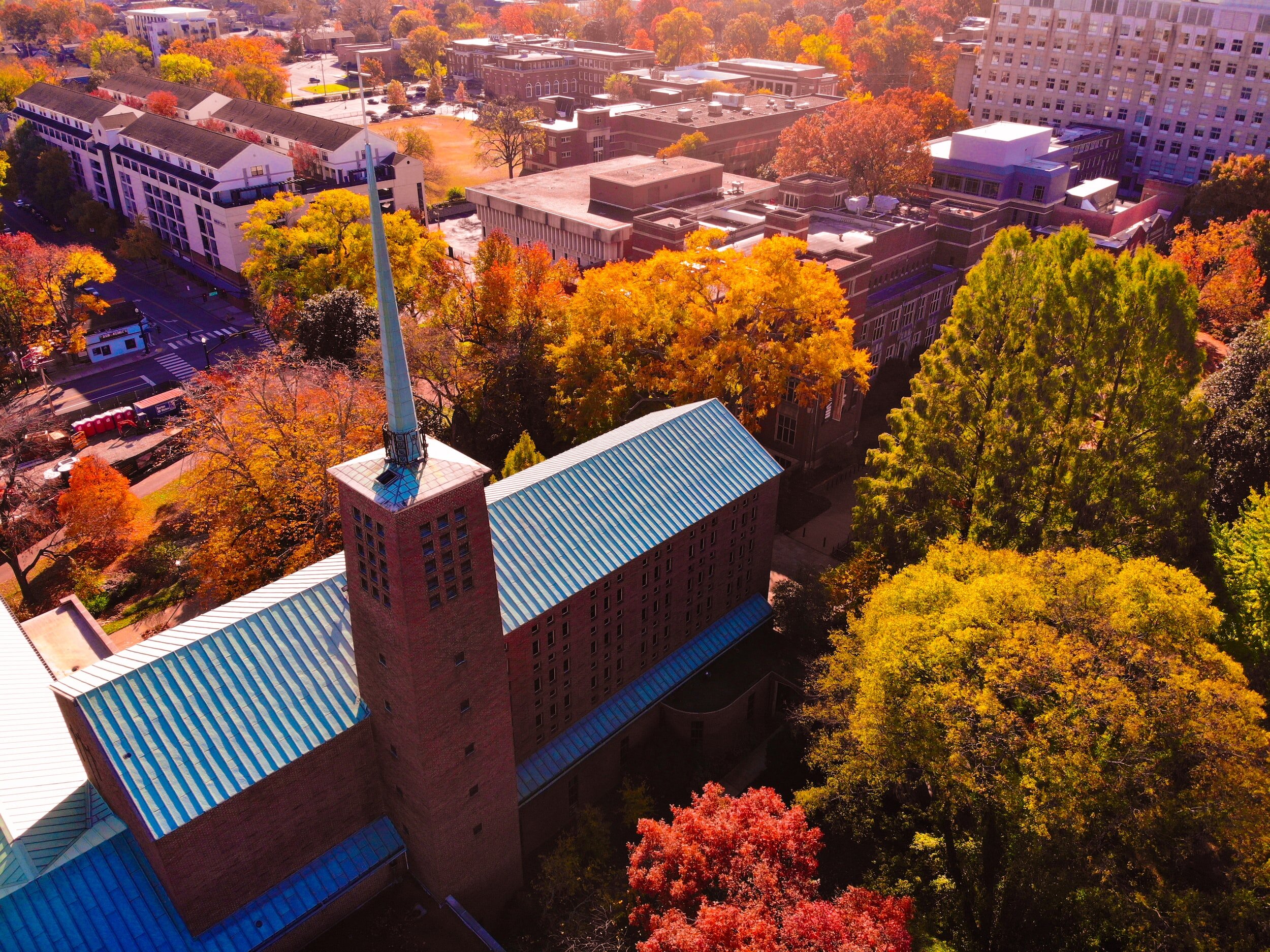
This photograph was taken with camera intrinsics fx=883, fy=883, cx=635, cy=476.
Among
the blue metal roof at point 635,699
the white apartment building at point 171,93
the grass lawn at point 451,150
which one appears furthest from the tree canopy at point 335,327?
the white apartment building at point 171,93

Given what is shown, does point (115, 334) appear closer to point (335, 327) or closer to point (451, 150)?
point (335, 327)

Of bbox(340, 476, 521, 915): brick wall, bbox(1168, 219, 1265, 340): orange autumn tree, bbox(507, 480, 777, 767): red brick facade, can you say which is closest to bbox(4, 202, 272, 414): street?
bbox(507, 480, 777, 767): red brick facade

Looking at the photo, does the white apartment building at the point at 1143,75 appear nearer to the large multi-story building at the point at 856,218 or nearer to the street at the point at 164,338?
the large multi-story building at the point at 856,218

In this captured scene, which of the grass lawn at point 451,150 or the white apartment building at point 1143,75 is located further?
the grass lawn at point 451,150

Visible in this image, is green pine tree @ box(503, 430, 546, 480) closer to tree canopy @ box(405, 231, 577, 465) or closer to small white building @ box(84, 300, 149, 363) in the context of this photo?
tree canopy @ box(405, 231, 577, 465)

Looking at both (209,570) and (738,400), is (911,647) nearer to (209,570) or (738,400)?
(738,400)
